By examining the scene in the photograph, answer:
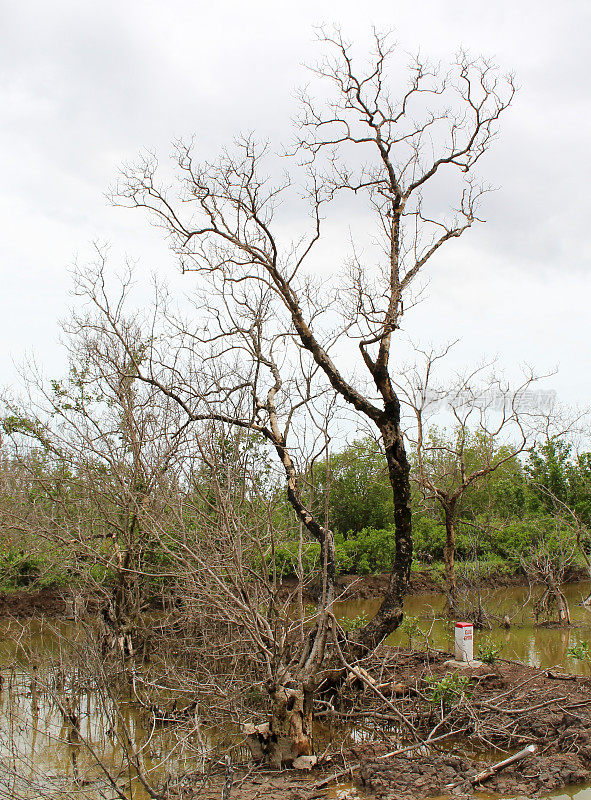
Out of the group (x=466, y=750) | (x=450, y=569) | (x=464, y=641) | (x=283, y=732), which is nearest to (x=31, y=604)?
(x=450, y=569)

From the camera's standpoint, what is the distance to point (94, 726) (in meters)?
8.85

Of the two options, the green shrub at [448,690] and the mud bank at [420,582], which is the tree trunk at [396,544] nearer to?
the green shrub at [448,690]

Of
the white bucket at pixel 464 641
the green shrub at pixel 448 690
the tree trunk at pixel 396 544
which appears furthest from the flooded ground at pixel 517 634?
the green shrub at pixel 448 690

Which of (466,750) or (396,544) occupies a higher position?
(396,544)

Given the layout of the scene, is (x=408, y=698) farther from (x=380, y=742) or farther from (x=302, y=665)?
(x=302, y=665)

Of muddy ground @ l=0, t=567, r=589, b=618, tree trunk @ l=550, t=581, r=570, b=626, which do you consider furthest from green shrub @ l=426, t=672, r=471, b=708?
muddy ground @ l=0, t=567, r=589, b=618

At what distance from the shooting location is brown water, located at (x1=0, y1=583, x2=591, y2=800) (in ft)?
20.5

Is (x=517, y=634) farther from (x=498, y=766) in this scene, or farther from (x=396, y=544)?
(x=498, y=766)

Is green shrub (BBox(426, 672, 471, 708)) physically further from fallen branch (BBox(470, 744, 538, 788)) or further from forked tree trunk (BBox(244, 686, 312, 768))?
forked tree trunk (BBox(244, 686, 312, 768))

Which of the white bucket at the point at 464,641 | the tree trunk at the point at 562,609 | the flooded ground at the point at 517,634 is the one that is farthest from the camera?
the tree trunk at the point at 562,609

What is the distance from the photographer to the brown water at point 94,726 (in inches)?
246

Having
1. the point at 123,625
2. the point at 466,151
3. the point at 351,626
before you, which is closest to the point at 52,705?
the point at 123,625

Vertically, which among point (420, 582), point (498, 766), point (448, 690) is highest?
point (420, 582)

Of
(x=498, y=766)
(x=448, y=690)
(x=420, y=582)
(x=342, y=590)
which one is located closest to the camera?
(x=498, y=766)
